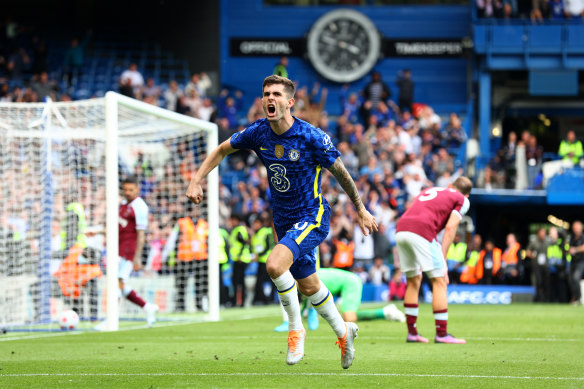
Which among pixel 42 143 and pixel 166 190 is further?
pixel 166 190

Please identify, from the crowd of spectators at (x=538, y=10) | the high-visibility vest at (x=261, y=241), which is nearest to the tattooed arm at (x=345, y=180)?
the high-visibility vest at (x=261, y=241)

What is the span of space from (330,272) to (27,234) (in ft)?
16.9

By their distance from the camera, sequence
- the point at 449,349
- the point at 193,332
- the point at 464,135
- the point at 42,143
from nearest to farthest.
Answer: the point at 449,349, the point at 193,332, the point at 42,143, the point at 464,135

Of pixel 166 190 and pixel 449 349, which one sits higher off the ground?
pixel 166 190

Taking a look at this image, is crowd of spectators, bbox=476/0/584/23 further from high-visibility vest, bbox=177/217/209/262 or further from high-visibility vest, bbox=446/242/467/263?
high-visibility vest, bbox=177/217/209/262

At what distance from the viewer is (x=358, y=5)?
32500 millimetres

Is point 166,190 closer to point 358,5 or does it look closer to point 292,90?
point 292,90

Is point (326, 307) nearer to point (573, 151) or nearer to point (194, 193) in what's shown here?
point (194, 193)

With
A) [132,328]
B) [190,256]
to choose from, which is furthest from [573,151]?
[132,328]

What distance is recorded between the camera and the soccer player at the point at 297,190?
770 cm

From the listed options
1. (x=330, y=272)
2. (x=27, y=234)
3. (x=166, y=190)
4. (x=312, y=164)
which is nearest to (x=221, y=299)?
(x=166, y=190)

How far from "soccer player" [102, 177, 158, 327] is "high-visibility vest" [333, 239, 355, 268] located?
31.5ft

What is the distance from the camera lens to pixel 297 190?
7859 mm

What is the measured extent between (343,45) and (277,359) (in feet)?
80.0
